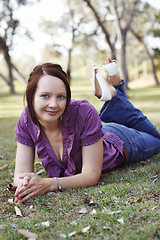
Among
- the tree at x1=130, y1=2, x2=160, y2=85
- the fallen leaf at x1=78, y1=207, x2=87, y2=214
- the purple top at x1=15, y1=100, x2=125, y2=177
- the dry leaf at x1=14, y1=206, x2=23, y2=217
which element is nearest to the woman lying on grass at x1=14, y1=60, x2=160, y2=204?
the purple top at x1=15, y1=100, x2=125, y2=177

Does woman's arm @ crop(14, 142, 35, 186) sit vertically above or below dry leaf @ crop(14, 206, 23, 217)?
above

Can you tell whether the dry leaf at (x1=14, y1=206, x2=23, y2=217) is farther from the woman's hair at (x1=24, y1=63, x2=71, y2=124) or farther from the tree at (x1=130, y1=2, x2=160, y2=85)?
the tree at (x1=130, y1=2, x2=160, y2=85)

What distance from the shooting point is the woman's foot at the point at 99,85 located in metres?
3.10

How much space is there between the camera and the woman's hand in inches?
89.2

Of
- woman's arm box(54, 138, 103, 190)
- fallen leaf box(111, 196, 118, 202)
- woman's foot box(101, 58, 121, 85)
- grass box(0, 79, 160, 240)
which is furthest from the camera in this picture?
woman's foot box(101, 58, 121, 85)

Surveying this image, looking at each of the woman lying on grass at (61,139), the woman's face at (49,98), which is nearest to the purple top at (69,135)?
the woman lying on grass at (61,139)

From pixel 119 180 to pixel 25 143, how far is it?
0.92 meters

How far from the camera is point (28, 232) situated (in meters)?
1.79

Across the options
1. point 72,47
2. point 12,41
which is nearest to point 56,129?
point 12,41

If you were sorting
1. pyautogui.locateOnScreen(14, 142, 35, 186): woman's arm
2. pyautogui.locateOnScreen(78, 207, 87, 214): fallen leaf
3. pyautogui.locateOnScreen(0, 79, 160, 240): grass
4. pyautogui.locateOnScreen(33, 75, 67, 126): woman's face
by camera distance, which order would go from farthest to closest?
pyautogui.locateOnScreen(14, 142, 35, 186): woman's arm, pyautogui.locateOnScreen(33, 75, 67, 126): woman's face, pyautogui.locateOnScreen(78, 207, 87, 214): fallen leaf, pyautogui.locateOnScreen(0, 79, 160, 240): grass

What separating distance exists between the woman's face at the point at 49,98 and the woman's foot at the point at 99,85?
0.81m

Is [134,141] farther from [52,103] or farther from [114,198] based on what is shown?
[52,103]

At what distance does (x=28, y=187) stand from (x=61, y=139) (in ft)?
1.74

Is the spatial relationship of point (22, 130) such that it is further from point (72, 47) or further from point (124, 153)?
point (72, 47)
